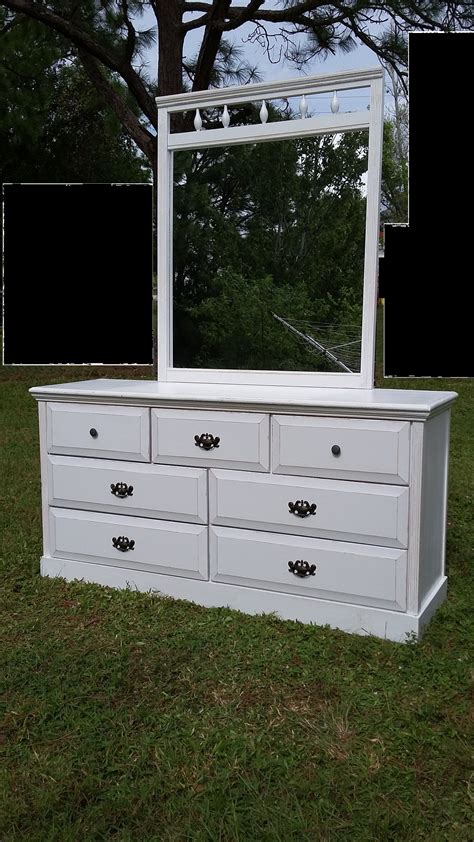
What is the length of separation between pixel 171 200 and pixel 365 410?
174 cm

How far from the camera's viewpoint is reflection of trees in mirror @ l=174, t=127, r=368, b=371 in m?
3.53

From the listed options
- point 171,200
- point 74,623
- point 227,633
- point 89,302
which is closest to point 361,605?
point 227,633

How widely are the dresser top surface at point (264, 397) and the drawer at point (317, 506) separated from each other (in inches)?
10.9

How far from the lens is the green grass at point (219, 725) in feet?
6.41

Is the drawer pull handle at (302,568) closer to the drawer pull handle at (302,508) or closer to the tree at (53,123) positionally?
the drawer pull handle at (302,508)

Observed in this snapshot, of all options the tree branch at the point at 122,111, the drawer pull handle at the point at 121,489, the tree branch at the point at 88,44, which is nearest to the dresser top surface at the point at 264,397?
the drawer pull handle at the point at 121,489

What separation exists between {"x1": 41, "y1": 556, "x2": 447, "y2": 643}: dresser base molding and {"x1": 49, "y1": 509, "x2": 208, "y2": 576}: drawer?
0.13 feet

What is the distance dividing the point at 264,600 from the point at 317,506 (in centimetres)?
48

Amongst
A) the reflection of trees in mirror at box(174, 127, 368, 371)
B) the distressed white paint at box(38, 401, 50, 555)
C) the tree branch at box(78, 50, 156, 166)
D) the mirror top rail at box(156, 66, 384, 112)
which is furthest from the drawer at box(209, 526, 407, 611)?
the tree branch at box(78, 50, 156, 166)

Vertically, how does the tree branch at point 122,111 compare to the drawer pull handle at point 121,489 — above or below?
above

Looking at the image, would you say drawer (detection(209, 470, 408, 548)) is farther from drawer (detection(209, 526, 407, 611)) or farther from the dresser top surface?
Result: the dresser top surface

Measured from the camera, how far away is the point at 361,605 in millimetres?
2904

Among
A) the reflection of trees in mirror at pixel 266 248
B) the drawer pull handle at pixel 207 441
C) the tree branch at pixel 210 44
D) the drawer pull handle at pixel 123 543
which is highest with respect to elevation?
the tree branch at pixel 210 44

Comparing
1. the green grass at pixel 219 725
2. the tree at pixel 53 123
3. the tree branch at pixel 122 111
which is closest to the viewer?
the green grass at pixel 219 725
